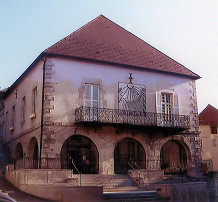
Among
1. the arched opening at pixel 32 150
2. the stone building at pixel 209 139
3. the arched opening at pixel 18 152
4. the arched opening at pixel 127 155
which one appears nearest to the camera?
the arched opening at pixel 32 150

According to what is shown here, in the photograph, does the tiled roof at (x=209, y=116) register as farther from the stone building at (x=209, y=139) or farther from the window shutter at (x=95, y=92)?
the window shutter at (x=95, y=92)

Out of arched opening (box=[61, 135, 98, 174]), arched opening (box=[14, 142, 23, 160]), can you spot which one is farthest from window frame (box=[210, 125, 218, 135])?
arched opening (box=[14, 142, 23, 160])

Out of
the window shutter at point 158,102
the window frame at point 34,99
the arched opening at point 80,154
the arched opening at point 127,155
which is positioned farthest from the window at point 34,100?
the window shutter at point 158,102

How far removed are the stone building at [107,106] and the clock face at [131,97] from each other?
57 millimetres

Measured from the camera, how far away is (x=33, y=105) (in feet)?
64.8

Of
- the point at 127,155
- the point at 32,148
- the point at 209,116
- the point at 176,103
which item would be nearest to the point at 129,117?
the point at 127,155

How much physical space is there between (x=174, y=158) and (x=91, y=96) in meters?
7.36

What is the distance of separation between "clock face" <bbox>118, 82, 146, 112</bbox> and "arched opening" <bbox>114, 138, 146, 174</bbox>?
6.40 ft

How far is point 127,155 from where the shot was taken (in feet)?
68.5

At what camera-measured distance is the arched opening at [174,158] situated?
2080 cm

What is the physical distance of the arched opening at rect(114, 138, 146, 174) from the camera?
19.8 meters

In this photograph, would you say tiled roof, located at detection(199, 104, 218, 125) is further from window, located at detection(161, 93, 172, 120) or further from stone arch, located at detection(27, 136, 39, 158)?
stone arch, located at detection(27, 136, 39, 158)

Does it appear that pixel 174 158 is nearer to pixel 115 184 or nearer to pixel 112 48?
pixel 115 184

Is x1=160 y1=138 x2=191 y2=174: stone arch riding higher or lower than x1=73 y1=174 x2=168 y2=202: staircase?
higher
